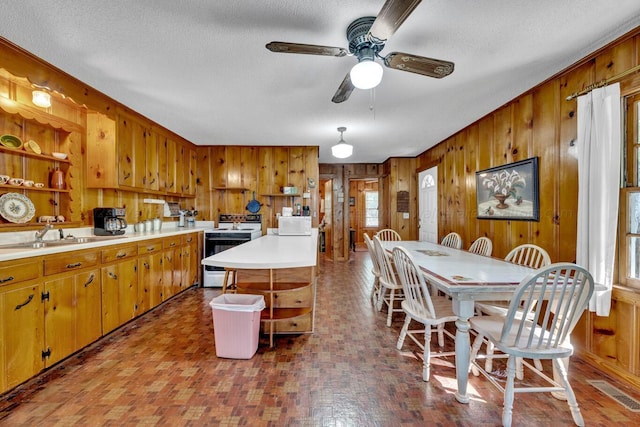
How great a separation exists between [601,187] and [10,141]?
4.53m

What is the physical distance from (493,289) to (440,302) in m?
0.63

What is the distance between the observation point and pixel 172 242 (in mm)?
3664

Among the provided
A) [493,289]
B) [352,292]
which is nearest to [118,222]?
[352,292]

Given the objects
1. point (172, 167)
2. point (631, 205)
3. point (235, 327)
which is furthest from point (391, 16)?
point (172, 167)

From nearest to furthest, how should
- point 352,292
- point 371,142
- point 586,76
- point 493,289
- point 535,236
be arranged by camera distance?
point 493,289 < point 586,76 < point 535,236 < point 352,292 < point 371,142

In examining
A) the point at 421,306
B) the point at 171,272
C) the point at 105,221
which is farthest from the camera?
the point at 171,272

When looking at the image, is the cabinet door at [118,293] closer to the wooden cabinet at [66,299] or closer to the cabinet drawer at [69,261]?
the wooden cabinet at [66,299]

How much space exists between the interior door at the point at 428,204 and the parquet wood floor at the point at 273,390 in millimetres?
3215

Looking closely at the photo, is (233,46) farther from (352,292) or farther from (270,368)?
(352,292)

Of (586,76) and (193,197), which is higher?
(586,76)

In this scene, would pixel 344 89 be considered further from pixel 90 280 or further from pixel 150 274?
pixel 150 274

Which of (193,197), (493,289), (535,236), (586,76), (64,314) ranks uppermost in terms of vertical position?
(586,76)

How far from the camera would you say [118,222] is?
10.2 feet

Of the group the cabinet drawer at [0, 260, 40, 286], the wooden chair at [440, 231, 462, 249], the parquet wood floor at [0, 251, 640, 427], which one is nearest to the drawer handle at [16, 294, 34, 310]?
the cabinet drawer at [0, 260, 40, 286]
